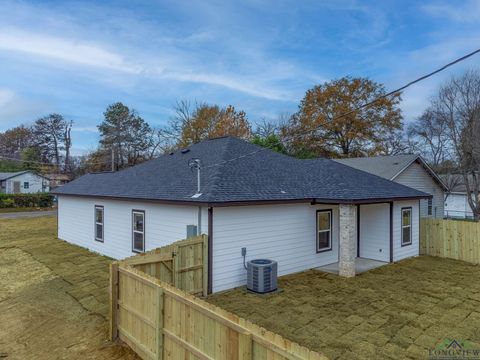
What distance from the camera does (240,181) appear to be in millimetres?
10188

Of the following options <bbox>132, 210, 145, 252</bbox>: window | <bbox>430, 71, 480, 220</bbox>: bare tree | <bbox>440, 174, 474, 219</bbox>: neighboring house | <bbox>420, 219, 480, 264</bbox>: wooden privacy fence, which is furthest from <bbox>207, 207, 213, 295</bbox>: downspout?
<bbox>440, 174, 474, 219</bbox>: neighboring house

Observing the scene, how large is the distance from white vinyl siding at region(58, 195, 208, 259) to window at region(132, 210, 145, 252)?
21 cm

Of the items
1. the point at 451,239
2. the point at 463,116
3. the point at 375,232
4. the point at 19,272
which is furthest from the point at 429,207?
the point at 19,272

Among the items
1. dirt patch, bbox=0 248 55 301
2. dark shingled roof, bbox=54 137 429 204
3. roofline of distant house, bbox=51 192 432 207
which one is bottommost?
dirt patch, bbox=0 248 55 301

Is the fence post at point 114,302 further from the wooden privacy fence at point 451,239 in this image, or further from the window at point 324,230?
the wooden privacy fence at point 451,239

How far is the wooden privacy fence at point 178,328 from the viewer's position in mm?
3305

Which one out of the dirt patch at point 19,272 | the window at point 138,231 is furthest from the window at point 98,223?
the window at point 138,231

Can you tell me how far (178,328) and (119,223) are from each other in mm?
8562

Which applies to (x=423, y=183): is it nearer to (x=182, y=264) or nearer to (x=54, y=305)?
(x=182, y=264)

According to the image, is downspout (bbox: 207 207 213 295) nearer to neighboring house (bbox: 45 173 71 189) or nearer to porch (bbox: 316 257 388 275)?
porch (bbox: 316 257 388 275)

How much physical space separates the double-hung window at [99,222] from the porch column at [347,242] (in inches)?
366

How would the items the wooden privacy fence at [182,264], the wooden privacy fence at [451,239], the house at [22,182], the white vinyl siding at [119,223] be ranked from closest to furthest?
the wooden privacy fence at [182,264], the white vinyl siding at [119,223], the wooden privacy fence at [451,239], the house at [22,182]

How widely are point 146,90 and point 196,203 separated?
710 inches

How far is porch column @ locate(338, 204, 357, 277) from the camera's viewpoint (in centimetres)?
995
